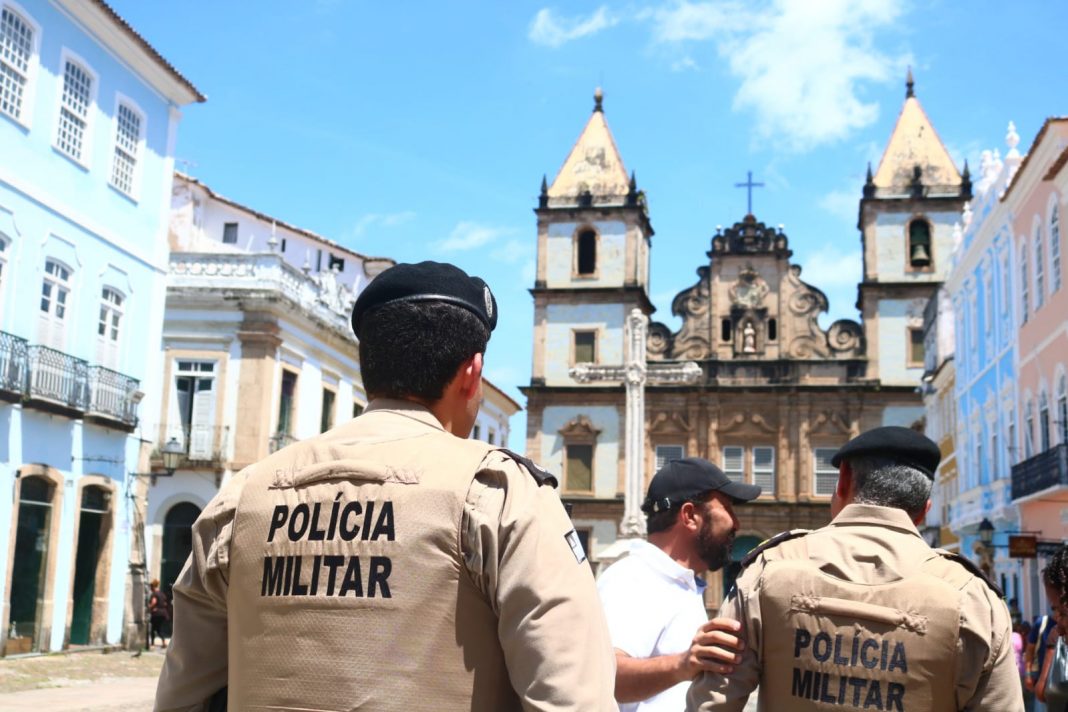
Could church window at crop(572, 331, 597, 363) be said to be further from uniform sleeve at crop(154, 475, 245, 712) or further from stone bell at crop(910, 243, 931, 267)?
uniform sleeve at crop(154, 475, 245, 712)

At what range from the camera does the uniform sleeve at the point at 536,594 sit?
2066mm

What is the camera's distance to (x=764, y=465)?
43.9 m

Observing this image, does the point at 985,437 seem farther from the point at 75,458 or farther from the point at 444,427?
the point at 444,427

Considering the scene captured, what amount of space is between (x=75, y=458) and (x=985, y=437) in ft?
67.3

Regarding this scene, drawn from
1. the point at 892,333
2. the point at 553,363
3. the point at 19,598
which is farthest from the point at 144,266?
the point at 892,333

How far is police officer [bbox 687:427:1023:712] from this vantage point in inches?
112

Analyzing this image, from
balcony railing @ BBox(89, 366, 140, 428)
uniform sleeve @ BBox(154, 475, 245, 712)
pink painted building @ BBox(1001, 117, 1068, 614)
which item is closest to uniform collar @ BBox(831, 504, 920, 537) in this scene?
uniform sleeve @ BBox(154, 475, 245, 712)

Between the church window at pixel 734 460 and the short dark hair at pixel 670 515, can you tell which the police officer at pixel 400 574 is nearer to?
the short dark hair at pixel 670 515

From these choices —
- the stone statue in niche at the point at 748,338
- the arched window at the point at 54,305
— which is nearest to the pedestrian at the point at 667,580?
the arched window at the point at 54,305

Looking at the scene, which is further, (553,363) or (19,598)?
(553,363)

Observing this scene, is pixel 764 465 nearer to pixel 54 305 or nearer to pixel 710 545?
pixel 54 305

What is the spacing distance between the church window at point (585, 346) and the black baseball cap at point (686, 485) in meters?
39.9

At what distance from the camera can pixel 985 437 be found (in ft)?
94.4

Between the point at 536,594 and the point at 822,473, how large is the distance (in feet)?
140
